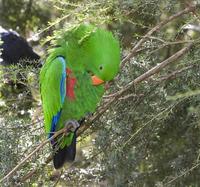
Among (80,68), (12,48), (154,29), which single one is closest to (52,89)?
(80,68)

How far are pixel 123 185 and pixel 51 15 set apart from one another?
6.70ft

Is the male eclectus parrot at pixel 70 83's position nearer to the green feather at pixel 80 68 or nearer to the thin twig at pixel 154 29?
the green feather at pixel 80 68

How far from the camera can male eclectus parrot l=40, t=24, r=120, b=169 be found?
1925 millimetres

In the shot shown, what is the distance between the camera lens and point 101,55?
6.05 feet

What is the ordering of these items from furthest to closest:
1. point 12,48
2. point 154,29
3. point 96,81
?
point 12,48
point 96,81
point 154,29

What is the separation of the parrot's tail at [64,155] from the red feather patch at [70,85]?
0.20m

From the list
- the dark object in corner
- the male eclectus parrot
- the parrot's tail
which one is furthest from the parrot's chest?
the dark object in corner

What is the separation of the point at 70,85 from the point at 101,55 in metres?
0.30

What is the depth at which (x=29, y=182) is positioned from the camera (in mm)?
1806

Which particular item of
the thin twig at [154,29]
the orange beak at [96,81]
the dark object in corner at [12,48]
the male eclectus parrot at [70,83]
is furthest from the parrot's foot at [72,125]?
the dark object in corner at [12,48]

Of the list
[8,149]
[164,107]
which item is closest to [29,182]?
[8,149]

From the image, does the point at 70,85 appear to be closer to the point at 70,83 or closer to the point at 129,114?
the point at 70,83

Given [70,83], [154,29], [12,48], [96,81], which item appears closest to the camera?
[154,29]

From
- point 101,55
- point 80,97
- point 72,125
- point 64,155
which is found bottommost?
point 64,155
